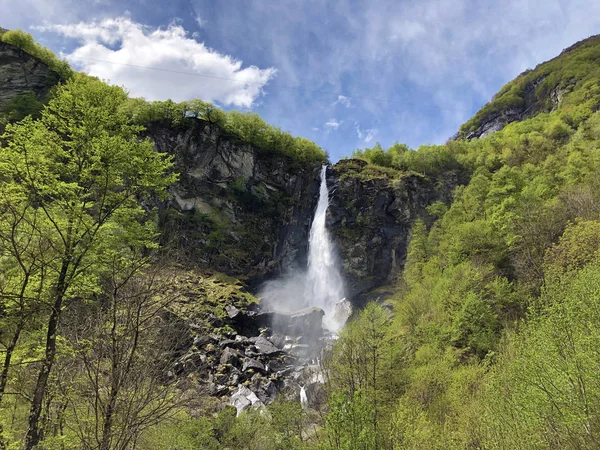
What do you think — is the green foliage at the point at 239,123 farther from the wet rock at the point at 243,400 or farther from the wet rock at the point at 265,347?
the wet rock at the point at 243,400

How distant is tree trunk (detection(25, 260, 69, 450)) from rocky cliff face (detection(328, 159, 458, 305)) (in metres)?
42.6

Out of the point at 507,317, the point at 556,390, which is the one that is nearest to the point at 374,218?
the point at 507,317

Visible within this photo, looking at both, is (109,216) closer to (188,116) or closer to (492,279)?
(492,279)

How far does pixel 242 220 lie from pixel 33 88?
136ft

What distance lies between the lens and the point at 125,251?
8.51 m

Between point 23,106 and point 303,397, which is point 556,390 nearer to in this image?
point 303,397

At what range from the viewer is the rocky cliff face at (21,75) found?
5409cm

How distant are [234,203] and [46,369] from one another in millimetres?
49611

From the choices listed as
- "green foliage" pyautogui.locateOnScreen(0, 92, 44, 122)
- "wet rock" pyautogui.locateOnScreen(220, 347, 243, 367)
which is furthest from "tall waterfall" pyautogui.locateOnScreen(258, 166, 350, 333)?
"green foliage" pyautogui.locateOnScreen(0, 92, 44, 122)

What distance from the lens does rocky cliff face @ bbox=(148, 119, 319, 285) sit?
52.5 meters

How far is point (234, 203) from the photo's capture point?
55969mm

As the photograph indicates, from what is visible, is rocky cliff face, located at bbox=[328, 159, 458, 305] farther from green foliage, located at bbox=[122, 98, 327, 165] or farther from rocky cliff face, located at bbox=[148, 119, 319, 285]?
green foliage, located at bbox=[122, 98, 327, 165]

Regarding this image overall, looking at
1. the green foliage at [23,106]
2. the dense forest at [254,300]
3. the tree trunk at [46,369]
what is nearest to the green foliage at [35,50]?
the green foliage at [23,106]

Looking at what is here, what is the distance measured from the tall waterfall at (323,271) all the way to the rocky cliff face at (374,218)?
1.38 m
